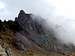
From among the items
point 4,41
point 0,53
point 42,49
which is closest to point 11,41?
point 4,41

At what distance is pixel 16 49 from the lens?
186 m

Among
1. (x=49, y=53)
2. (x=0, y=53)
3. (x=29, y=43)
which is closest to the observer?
(x=0, y=53)

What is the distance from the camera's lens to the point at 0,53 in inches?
3826

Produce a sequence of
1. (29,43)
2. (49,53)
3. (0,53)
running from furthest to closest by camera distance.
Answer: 1. (29,43)
2. (49,53)
3. (0,53)

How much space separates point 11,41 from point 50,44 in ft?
85.7

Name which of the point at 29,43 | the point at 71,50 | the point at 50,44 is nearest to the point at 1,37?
the point at 29,43

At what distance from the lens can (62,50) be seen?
19525 cm

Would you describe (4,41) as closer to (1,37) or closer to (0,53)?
(1,37)

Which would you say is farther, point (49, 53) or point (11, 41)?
point (11, 41)

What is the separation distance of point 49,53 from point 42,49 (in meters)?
9.09

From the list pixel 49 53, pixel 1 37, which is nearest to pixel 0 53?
pixel 49 53

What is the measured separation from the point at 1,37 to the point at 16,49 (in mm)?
17542

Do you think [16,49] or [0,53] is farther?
[16,49]

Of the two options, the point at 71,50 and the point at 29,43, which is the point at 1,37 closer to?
the point at 29,43
